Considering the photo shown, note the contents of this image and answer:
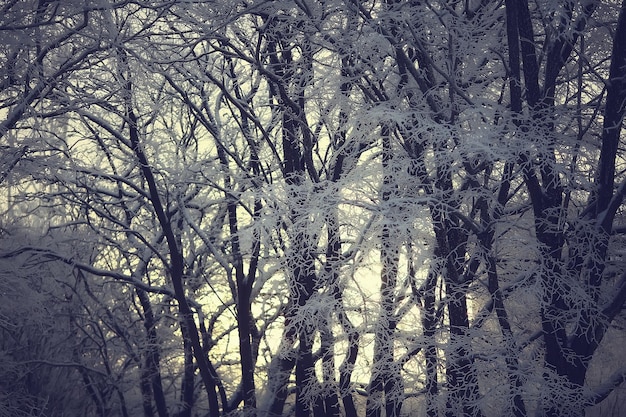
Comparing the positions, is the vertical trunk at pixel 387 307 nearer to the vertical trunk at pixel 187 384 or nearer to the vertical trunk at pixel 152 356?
the vertical trunk at pixel 187 384

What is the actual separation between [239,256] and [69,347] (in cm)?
594

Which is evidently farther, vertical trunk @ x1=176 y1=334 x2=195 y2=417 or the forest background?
vertical trunk @ x1=176 y1=334 x2=195 y2=417

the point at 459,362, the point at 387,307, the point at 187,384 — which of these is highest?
the point at 387,307

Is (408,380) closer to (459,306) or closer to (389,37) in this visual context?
(459,306)

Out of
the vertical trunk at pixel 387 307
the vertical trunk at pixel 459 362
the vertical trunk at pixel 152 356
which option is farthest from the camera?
the vertical trunk at pixel 152 356

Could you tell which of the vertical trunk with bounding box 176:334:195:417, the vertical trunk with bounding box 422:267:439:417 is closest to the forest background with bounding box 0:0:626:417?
the vertical trunk with bounding box 422:267:439:417

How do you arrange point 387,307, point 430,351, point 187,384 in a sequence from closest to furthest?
point 430,351
point 387,307
point 187,384

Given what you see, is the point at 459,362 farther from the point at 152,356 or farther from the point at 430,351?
the point at 152,356

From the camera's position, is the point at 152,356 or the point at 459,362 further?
the point at 152,356

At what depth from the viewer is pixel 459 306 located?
7.90 m

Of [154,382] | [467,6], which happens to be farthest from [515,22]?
[154,382]

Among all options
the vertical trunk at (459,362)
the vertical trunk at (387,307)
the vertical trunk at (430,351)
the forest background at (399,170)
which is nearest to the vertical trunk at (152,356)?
the forest background at (399,170)

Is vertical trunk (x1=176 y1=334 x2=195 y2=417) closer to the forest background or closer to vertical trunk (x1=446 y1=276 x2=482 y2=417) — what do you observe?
the forest background

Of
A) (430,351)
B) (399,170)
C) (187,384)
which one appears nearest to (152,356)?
(187,384)
